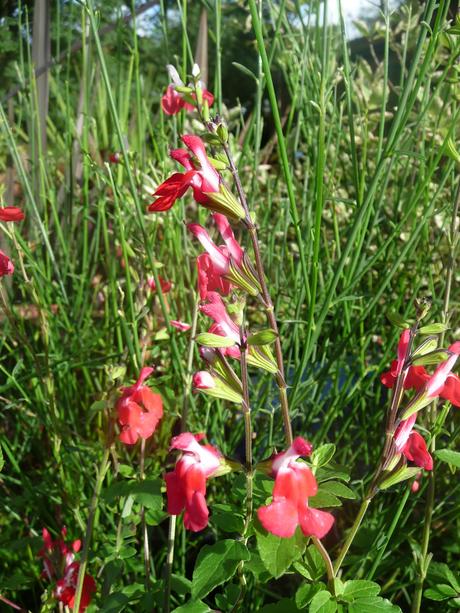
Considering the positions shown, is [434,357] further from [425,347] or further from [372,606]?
[372,606]

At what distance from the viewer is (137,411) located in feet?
2.38

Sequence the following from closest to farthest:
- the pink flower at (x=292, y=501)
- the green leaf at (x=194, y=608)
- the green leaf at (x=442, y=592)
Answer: the pink flower at (x=292, y=501), the green leaf at (x=194, y=608), the green leaf at (x=442, y=592)

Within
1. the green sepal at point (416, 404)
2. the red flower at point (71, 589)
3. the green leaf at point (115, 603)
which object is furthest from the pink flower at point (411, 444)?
the red flower at point (71, 589)

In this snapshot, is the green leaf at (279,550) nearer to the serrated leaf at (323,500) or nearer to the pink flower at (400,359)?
the serrated leaf at (323,500)

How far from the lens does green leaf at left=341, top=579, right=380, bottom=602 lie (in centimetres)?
58

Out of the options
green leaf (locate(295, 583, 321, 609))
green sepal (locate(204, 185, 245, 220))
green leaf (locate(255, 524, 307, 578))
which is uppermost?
green sepal (locate(204, 185, 245, 220))

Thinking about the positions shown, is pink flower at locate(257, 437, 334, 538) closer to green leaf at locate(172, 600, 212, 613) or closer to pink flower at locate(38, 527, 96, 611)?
green leaf at locate(172, 600, 212, 613)

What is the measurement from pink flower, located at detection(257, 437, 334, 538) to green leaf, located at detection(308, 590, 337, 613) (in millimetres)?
75

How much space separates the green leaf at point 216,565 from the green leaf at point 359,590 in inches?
4.0

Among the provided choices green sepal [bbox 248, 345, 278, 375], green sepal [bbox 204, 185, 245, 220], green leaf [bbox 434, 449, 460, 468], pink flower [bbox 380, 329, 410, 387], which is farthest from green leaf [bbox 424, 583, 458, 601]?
green sepal [bbox 204, 185, 245, 220]

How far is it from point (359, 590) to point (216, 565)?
136 millimetres

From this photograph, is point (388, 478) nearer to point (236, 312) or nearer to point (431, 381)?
point (431, 381)

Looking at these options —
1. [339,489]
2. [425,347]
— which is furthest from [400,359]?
[339,489]

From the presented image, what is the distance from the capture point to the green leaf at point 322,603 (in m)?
0.55
